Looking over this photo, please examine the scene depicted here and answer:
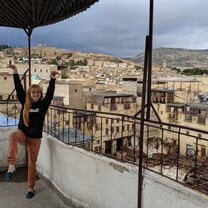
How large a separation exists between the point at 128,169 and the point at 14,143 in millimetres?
1366

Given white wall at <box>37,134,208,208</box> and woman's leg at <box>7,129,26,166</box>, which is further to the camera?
woman's leg at <box>7,129,26,166</box>

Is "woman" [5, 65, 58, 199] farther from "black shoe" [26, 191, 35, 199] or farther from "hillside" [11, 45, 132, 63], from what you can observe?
"hillside" [11, 45, 132, 63]

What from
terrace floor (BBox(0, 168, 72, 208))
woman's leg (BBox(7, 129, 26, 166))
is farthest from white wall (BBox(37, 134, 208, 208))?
woman's leg (BBox(7, 129, 26, 166))

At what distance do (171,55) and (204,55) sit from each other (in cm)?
899

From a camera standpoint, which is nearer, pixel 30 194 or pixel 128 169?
pixel 128 169

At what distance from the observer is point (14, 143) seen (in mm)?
3410

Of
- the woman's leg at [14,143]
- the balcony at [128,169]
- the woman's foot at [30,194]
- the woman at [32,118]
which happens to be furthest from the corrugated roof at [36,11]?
the woman's foot at [30,194]

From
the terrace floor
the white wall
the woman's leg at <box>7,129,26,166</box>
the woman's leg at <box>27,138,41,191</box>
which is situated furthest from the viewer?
the woman's leg at <box>27,138,41,191</box>

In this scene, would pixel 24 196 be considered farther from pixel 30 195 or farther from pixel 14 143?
pixel 14 143

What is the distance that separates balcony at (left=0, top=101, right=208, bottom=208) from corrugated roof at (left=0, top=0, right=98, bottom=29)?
1200 millimetres

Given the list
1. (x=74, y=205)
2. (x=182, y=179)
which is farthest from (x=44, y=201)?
(x=182, y=179)

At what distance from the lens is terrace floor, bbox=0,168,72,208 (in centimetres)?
345

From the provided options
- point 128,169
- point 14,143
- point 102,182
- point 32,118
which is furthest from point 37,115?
point 128,169

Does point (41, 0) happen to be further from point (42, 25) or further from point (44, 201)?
point (44, 201)
